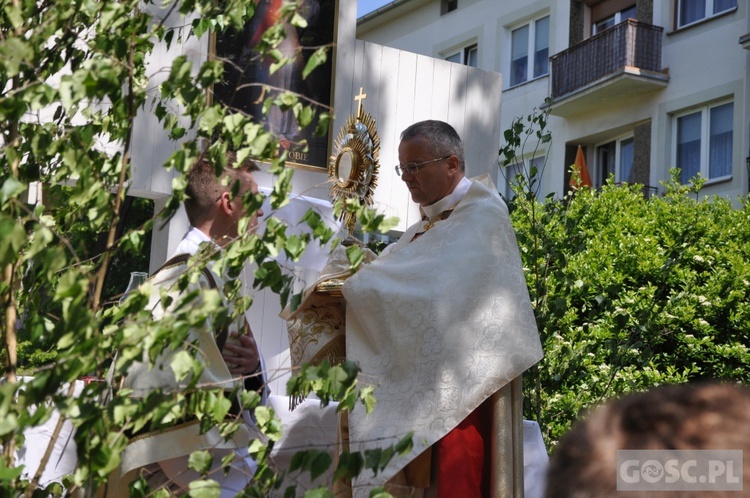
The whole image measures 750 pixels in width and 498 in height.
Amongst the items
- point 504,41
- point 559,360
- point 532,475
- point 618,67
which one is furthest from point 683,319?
point 504,41

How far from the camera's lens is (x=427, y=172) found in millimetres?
4375

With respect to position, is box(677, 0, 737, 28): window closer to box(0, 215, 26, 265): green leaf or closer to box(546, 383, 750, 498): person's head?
box(0, 215, 26, 265): green leaf

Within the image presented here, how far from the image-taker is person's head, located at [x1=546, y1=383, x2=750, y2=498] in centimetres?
106

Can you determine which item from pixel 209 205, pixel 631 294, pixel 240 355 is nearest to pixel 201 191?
pixel 209 205

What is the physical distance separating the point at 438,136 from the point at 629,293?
18.9 feet

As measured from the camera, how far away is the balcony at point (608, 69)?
1866cm

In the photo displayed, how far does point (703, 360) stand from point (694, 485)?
10.4 m

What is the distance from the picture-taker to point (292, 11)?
6.73ft

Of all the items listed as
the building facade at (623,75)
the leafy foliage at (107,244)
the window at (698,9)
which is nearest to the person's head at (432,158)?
the leafy foliage at (107,244)

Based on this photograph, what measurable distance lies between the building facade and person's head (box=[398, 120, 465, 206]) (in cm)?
1242

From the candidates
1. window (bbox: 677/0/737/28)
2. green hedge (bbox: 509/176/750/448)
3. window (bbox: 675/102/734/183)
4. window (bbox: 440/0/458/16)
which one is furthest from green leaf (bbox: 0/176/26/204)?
window (bbox: 440/0/458/16)

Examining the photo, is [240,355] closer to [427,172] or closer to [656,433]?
[427,172]

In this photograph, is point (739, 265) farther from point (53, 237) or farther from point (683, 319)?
point (53, 237)

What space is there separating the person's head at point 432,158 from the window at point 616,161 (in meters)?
14.9
